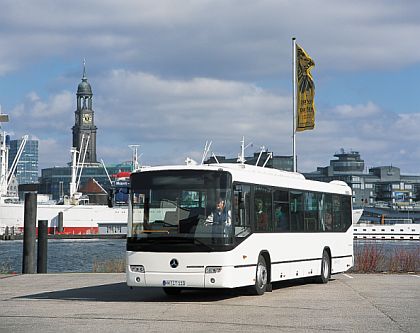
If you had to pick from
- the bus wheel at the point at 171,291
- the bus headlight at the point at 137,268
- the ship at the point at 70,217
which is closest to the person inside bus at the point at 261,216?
the bus wheel at the point at 171,291

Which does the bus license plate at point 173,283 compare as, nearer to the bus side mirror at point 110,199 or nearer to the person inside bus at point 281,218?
the bus side mirror at point 110,199

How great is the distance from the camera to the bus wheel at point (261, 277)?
20.1m

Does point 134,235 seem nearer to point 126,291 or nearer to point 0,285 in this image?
point 126,291

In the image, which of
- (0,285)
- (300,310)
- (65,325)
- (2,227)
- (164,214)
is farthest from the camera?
(2,227)

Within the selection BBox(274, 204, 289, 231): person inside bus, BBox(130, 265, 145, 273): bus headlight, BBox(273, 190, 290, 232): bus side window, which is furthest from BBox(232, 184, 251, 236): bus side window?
BBox(130, 265, 145, 273): bus headlight

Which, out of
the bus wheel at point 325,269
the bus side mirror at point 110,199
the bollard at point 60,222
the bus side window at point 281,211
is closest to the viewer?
the bus side mirror at point 110,199

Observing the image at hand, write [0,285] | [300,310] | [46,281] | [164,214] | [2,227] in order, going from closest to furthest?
[300,310] < [164,214] < [0,285] < [46,281] < [2,227]

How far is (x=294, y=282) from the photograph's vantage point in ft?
84.4

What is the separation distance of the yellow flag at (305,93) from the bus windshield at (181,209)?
577 inches

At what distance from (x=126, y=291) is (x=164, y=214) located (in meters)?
3.79

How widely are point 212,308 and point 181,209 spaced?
7.75 ft

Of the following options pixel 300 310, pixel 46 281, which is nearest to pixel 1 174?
pixel 46 281

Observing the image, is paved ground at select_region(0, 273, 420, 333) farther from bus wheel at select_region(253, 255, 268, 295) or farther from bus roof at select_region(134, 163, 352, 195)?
bus roof at select_region(134, 163, 352, 195)

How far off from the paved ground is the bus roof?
249 centimetres
